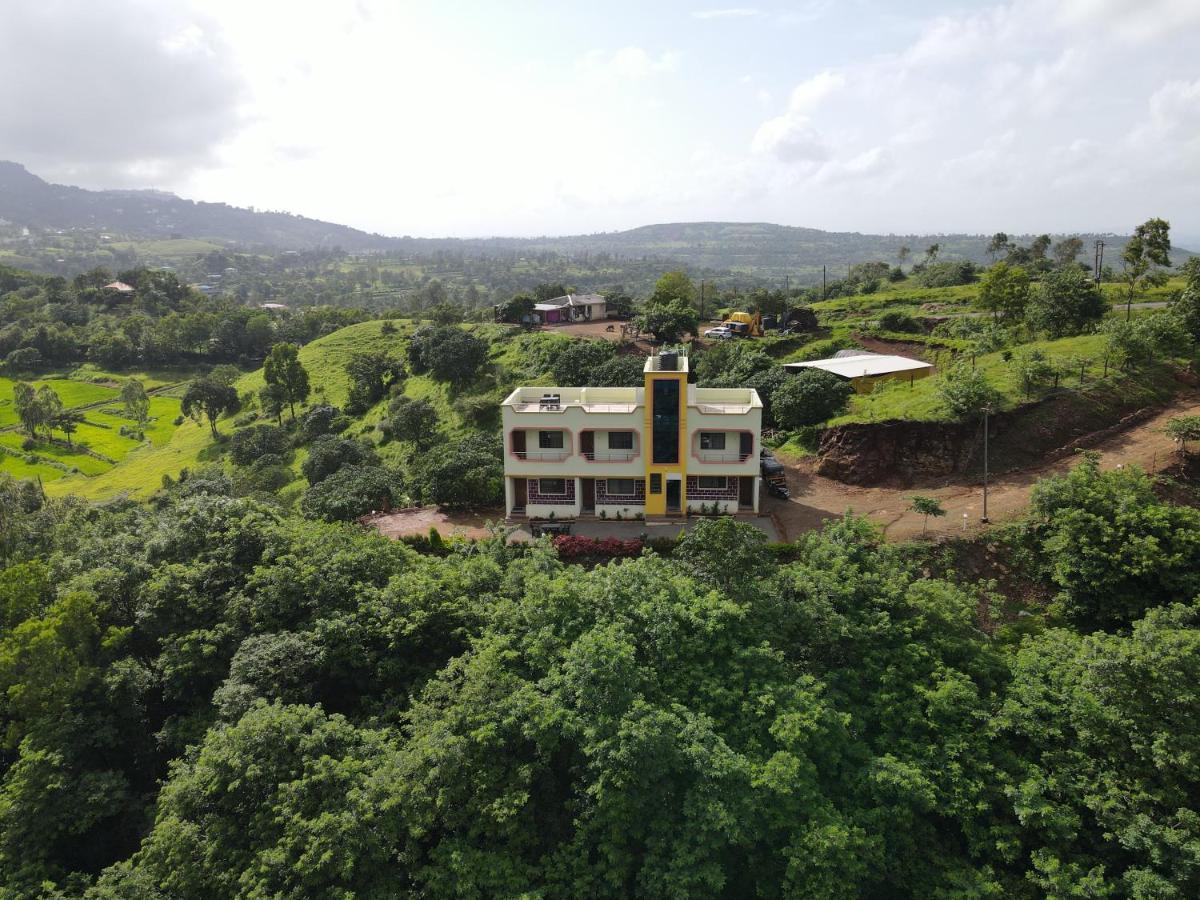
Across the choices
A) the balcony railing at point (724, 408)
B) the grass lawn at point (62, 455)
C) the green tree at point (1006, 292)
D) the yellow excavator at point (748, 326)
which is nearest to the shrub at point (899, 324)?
the green tree at point (1006, 292)

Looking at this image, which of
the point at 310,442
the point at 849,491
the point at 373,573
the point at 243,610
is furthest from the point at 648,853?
the point at 310,442

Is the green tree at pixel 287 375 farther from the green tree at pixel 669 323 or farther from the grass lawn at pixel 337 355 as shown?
the green tree at pixel 669 323

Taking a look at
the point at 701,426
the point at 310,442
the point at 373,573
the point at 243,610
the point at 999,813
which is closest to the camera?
the point at 999,813

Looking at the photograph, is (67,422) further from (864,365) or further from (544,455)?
(864,365)

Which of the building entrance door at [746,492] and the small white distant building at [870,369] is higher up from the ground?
the small white distant building at [870,369]

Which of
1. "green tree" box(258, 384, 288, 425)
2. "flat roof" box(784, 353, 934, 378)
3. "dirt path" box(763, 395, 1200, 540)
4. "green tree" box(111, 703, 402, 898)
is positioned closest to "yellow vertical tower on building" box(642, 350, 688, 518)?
"dirt path" box(763, 395, 1200, 540)

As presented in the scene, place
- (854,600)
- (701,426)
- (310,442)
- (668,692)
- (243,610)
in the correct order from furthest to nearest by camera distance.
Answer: (310,442), (701,426), (243,610), (854,600), (668,692)

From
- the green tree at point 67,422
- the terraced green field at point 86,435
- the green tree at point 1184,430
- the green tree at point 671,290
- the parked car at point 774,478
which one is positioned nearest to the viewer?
the green tree at point 1184,430

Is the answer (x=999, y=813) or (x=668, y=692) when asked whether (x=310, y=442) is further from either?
(x=999, y=813)
